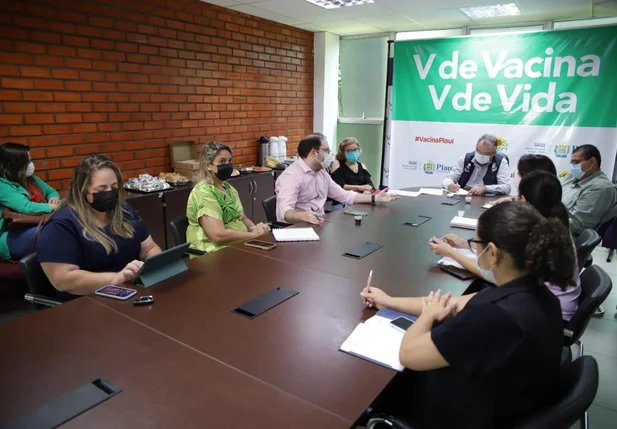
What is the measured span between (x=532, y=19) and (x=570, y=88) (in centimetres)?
101

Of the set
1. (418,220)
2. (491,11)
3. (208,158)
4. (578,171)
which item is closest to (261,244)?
(208,158)

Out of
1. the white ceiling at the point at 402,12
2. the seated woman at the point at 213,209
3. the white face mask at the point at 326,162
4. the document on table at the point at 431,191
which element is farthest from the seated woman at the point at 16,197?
the document on table at the point at 431,191

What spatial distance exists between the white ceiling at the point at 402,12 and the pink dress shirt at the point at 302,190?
2073 mm

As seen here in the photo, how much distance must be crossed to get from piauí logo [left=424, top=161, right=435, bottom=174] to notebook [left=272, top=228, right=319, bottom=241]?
3.63 meters

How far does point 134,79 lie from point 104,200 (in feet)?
7.89

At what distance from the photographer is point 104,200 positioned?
2.11 metres

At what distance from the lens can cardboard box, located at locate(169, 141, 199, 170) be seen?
445 centimetres

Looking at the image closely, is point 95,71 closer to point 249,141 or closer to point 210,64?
point 210,64

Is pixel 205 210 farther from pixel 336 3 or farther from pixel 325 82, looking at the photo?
pixel 325 82

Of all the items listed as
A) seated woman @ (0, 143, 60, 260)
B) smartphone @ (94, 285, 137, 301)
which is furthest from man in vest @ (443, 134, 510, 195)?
seated woman @ (0, 143, 60, 260)

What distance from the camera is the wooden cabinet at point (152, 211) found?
374 cm

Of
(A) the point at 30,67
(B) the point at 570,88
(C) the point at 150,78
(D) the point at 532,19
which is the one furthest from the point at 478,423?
(D) the point at 532,19

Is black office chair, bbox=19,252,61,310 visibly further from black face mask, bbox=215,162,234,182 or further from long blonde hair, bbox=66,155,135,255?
black face mask, bbox=215,162,234,182

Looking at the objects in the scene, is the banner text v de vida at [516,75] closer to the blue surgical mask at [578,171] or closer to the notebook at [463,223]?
the blue surgical mask at [578,171]
